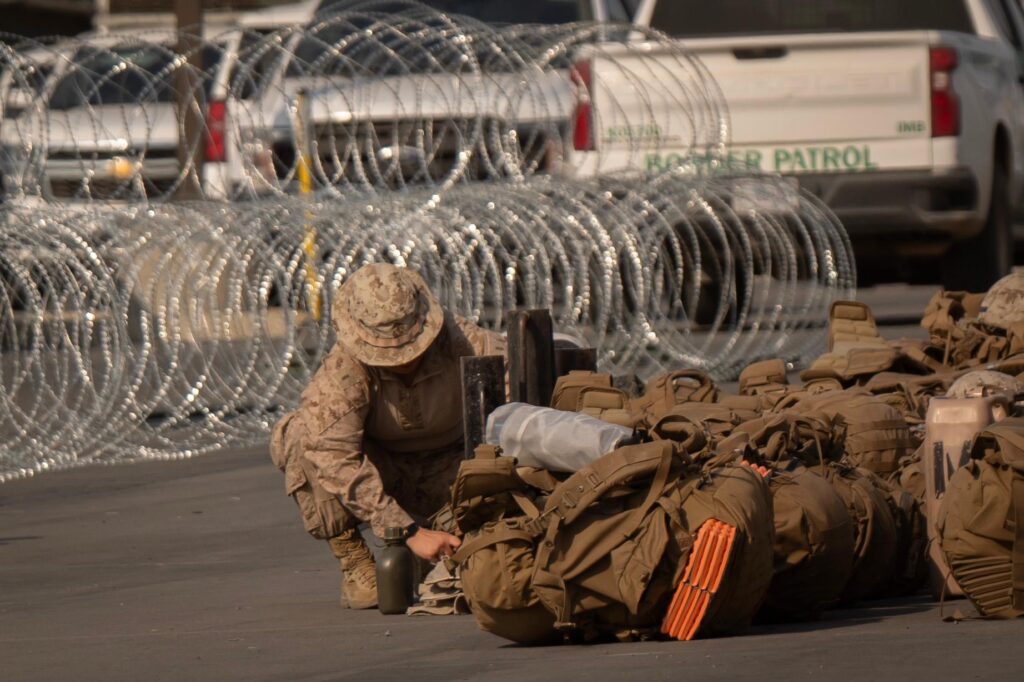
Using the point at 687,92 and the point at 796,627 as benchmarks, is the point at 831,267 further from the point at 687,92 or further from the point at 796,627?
the point at 796,627

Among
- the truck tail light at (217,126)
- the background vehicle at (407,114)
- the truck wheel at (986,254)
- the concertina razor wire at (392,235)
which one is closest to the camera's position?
the concertina razor wire at (392,235)

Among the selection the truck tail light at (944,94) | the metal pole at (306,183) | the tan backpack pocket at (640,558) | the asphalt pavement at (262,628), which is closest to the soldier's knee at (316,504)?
the asphalt pavement at (262,628)

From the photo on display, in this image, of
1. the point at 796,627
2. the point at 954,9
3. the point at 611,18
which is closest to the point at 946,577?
the point at 796,627

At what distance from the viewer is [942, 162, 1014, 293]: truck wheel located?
13.7 meters

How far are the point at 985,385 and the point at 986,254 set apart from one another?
729cm

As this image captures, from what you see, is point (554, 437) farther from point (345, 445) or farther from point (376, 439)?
point (376, 439)

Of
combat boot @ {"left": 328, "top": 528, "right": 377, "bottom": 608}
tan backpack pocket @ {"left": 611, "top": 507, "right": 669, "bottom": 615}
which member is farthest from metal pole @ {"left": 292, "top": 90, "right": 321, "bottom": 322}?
tan backpack pocket @ {"left": 611, "top": 507, "right": 669, "bottom": 615}

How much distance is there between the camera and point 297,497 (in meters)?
6.89

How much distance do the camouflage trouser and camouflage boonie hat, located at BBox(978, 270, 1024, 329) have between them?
7.16ft

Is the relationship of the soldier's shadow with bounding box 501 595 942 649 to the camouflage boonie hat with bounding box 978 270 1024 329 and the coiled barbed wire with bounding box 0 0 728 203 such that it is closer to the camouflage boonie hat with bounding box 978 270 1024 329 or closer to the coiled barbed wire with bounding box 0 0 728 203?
the camouflage boonie hat with bounding box 978 270 1024 329

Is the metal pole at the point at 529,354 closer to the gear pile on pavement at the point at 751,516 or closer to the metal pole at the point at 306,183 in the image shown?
the gear pile on pavement at the point at 751,516

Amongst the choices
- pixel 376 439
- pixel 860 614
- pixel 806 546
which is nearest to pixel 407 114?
pixel 376 439

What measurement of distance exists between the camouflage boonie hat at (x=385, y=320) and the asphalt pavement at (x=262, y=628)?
775mm

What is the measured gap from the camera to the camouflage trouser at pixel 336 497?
6758mm
